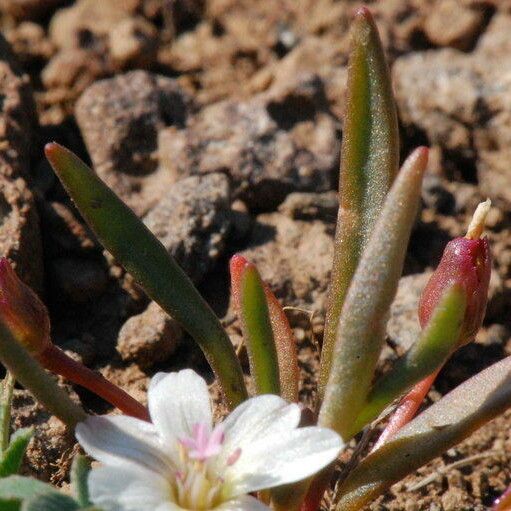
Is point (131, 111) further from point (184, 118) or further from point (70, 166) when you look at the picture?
point (70, 166)

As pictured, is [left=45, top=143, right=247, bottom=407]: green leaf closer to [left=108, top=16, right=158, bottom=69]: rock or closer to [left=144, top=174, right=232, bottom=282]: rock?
[left=144, top=174, right=232, bottom=282]: rock

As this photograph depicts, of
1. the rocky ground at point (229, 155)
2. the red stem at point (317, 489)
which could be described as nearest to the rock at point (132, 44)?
the rocky ground at point (229, 155)

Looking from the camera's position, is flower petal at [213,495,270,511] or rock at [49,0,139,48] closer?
flower petal at [213,495,270,511]

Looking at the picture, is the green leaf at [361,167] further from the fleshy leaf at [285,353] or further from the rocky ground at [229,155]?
the rocky ground at [229,155]

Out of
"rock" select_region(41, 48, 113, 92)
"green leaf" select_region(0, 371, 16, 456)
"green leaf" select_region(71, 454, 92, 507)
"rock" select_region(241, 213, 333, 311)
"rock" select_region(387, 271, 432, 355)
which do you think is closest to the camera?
"green leaf" select_region(71, 454, 92, 507)

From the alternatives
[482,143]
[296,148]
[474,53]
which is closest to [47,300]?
[296,148]

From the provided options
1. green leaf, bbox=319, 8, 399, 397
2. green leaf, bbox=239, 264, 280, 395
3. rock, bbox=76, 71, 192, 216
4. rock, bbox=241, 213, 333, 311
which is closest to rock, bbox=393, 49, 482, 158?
rock, bbox=241, 213, 333, 311
